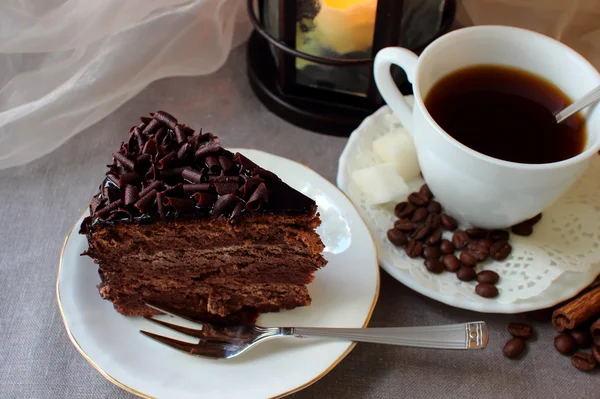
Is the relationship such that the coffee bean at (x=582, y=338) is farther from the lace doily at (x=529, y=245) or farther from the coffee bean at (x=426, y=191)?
the coffee bean at (x=426, y=191)

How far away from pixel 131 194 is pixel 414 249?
0.59 m

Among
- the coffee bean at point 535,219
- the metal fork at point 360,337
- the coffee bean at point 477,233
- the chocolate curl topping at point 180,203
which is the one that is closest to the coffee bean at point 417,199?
the coffee bean at point 477,233

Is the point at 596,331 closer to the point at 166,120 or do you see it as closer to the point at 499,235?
the point at 499,235

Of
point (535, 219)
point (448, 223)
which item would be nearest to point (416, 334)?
point (448, 223)

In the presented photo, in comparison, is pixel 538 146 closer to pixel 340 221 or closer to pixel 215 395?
pixel 340 221

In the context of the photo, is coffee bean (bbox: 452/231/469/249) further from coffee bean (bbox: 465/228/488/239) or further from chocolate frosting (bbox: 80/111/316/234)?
chocolate frosting (bbox: 80/111/316/234)

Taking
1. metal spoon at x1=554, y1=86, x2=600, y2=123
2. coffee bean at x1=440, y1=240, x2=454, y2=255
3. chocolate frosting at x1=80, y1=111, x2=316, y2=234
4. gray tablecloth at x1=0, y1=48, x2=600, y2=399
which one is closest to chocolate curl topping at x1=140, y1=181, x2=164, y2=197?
chocolate frosting at x1=80, y1=111, x2=316, y2=234

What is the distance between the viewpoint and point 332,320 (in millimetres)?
1184

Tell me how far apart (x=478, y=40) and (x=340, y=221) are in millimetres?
499

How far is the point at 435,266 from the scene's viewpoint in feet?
4.09

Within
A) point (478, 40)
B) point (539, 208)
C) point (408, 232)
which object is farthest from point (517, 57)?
point (408, 232)

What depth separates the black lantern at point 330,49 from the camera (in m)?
1.33

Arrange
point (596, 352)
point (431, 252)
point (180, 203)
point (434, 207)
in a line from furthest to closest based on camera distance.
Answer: point (434, 207), point (431, 252), point (596, 352), point (180, 203)

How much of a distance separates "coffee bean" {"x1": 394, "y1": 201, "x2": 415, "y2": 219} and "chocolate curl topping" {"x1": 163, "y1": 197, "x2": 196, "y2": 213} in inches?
19.3
